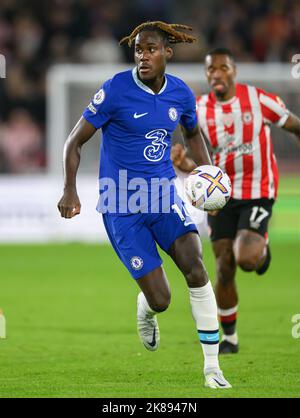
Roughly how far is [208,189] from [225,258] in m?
1.78

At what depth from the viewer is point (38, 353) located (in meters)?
8.35

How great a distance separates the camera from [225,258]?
8.86 m

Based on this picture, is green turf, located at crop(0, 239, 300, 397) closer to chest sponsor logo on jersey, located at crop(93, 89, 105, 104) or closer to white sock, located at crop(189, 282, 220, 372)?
white sock, located at crop(189, 282, 220, 372)

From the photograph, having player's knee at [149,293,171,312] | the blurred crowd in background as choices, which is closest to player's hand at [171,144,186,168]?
player's knee at [149,293,171,312]

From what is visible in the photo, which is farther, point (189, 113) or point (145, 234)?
point (189, 113)

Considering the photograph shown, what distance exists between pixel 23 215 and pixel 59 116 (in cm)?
184

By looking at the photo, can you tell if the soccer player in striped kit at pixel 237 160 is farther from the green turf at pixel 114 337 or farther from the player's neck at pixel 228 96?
the green turf at pixel 114 337

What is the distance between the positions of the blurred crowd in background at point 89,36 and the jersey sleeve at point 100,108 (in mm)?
11468

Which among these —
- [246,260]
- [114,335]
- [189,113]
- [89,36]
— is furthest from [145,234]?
[89,36]

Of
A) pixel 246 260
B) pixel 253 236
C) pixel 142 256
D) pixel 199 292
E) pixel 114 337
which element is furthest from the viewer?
pixel 114 337

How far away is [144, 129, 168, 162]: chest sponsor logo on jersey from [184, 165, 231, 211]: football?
303 mm

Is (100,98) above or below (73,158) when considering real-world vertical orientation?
above

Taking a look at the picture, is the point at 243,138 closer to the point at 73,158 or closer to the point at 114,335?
the point at 114,335

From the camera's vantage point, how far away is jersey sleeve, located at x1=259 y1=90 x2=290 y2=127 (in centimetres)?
891
